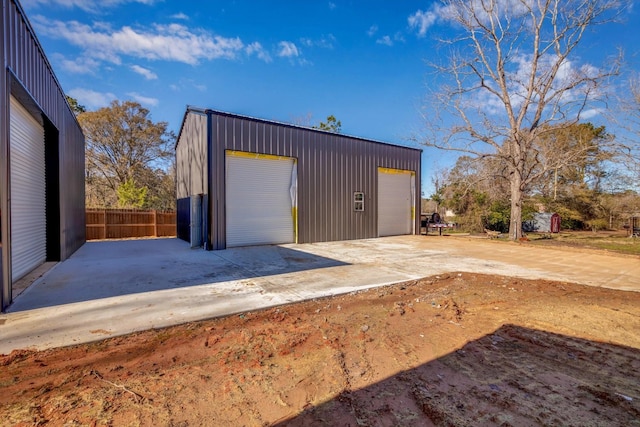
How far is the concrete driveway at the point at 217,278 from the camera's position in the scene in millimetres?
3461

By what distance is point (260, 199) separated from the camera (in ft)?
Answer: 34.3

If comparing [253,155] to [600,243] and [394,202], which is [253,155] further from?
[600,243]

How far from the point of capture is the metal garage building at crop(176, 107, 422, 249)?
9.60m

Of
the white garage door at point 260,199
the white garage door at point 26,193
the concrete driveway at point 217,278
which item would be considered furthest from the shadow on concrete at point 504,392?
the white garage door at point 260,199

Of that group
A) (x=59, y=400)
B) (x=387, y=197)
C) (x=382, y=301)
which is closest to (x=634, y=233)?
(x=387, y=197)

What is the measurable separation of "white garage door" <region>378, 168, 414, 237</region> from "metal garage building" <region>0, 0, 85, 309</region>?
454 inches

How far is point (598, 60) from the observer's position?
1187 centimetres

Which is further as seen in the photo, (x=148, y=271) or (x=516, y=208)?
(x=516, y=208)

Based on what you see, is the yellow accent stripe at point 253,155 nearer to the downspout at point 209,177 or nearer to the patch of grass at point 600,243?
the downspout at point 209,177

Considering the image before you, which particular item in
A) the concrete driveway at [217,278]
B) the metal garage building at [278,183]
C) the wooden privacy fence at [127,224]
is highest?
the metal garage building at [278,183]

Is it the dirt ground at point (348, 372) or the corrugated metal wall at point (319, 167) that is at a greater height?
the corrugated metal wall at point (319, 167)

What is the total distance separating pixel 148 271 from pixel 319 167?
7350 mm

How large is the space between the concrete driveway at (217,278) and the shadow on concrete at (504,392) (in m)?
2.29

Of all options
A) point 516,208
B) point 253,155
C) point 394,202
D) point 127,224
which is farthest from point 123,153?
point 516,208
